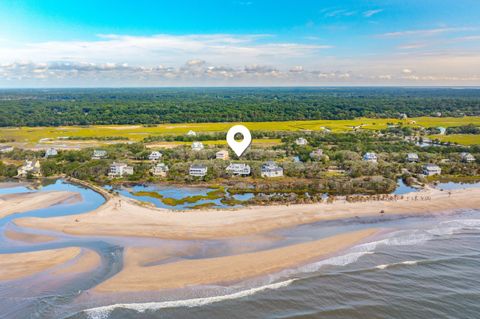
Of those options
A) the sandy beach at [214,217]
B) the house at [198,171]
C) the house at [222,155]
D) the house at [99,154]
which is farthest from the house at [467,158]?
the house at [99,154]

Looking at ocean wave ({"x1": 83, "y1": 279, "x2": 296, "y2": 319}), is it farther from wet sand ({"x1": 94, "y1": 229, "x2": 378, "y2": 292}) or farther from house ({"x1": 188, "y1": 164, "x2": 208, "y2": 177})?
house ({"x1": 188, "y1": 164, "x2": 208, "y2": 177})

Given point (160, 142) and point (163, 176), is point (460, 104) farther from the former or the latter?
point (163, 176)

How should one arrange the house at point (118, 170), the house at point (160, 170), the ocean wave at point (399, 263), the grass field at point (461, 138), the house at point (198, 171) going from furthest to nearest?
the grass field at point (461, 138) < the house at point (160, 170) < the house at point (118, 170) < the house at point (198, 171) < the ocean wave at point (399, 263)

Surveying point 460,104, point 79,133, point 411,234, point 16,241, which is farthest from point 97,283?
point 460,104

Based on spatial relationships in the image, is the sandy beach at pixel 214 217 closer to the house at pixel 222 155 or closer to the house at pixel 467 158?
the house at pixel 467 158

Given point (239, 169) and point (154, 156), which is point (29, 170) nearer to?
point (154, 156)

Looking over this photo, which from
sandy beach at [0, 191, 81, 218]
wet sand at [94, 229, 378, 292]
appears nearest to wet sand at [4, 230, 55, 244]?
sandy beach at [0, 191, 81, 218]
